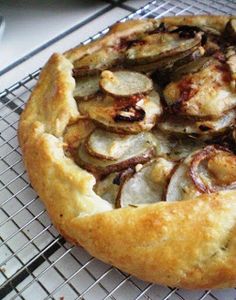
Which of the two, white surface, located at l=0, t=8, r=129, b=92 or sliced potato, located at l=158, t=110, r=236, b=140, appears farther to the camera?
white surface, located at l=0, t=8, r=129, b=92

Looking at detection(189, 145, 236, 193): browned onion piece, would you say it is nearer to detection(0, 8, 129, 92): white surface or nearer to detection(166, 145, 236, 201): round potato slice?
detection(166, 145, 236, 201): round potato slice

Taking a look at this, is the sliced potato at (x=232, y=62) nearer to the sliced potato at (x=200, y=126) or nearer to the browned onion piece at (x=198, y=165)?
the sliced potato at (x=200, y=126)

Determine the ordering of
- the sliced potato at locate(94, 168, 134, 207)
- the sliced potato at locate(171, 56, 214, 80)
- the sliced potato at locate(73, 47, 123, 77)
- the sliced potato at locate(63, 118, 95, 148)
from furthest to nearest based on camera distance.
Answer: the sliced potato at locate(73, 47, 123, 77), the sliced potato at locate(171, 56, 214, 80), the sliced potato at locate(63, 118, 95, 148), the sliced potato at locate(94, 168, 134, 207)

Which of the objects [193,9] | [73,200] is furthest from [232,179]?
[193,9]

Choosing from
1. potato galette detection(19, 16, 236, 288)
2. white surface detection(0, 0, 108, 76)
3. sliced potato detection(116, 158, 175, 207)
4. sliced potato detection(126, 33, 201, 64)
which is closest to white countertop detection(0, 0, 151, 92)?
white surface detection(0, 0, 108, 76)

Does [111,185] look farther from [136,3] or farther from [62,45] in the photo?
[136,3]

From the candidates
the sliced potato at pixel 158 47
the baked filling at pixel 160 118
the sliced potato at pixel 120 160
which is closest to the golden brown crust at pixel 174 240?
the baked filling at pixel 160 118

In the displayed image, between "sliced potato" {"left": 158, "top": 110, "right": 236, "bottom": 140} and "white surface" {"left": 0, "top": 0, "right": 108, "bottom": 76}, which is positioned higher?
"white surface" {"left": 0, "top": 0, "right": 108, "bottom": 76}
